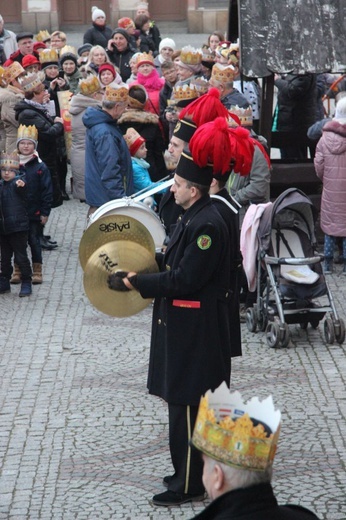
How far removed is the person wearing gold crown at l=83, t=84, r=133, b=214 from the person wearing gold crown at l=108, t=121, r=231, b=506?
5.07 metres

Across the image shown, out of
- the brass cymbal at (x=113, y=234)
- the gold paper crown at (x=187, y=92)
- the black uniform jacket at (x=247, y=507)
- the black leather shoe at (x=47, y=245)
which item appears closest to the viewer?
the black uniform jacket at (x=247, y=507)

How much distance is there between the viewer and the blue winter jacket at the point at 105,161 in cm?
1150

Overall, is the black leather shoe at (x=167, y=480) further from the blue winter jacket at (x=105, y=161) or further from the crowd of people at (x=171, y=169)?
the blue winter jacket at (x=105, y=161)

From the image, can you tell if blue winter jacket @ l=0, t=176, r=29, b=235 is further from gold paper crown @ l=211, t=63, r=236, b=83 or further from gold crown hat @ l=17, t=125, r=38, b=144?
gold paper crown @ l=211, t=63, r=236, b=83

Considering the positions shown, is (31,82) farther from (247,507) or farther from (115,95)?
(247,507)

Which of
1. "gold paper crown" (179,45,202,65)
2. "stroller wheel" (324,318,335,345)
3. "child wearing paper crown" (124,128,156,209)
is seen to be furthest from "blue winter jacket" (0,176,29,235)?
"gold paper crown" (179,45,202,65)

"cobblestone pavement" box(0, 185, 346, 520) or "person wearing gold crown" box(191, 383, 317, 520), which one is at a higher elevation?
"person wearing gold crown" box(191, 383, 317, 520)

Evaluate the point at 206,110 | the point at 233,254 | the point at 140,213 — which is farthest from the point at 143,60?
the point at 233,254

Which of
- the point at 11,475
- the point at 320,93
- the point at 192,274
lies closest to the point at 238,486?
the point at 192,274

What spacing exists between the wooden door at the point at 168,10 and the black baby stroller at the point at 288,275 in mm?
24914

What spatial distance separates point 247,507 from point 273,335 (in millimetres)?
6015

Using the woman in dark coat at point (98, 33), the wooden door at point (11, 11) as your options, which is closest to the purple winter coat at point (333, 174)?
the woman in dark coat at point (98, 33)

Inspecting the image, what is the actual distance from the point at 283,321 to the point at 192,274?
3.50 m

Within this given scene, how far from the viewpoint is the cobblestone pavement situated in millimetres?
6652
